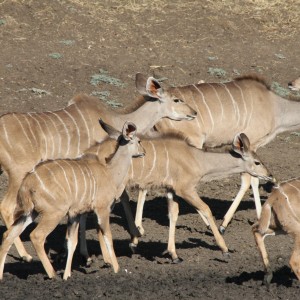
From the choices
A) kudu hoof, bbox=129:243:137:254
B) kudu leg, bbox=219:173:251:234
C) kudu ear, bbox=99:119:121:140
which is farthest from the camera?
kudu leg, bbox=219:173:251:234

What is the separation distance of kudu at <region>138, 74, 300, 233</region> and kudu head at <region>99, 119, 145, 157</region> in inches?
62.3

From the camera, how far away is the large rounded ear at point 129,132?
29.2 feet

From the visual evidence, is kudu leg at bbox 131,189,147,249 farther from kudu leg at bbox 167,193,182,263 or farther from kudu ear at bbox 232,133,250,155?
kudu ear at bbox 232,133,250,155

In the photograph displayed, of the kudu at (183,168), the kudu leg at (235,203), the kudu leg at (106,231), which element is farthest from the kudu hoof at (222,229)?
the kudu leg at (106,231)

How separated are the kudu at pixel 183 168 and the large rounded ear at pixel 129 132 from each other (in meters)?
0.38

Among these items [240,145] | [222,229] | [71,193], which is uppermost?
[71,193]

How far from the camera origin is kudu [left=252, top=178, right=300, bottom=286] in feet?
27.4

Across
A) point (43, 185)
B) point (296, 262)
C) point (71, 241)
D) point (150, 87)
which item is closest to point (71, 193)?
point (43, 185)

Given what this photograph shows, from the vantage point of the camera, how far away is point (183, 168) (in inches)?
377

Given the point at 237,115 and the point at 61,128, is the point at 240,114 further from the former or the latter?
the point at 61,128

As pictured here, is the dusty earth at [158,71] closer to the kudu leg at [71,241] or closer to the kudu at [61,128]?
the kudu leg at [71,241]

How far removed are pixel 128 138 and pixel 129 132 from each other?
52mm

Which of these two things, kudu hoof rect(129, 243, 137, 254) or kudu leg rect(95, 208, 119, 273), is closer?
kudu leg rect(95, 208, 119, 273)

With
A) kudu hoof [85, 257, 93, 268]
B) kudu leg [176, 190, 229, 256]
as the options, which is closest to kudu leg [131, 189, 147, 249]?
kudu leg [176, 190, 229, 256]
